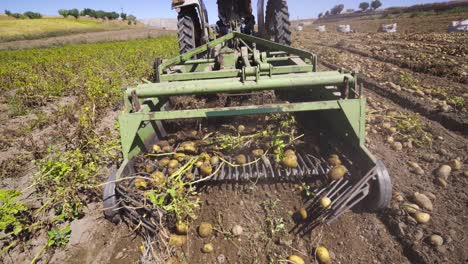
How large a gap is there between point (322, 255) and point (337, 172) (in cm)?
64

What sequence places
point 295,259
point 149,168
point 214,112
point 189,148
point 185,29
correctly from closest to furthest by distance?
point 295,259 < point 214,112 < point 149,168 < point 189,148 < point 185,29

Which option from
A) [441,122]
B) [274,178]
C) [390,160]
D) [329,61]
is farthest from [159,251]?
[329,61]

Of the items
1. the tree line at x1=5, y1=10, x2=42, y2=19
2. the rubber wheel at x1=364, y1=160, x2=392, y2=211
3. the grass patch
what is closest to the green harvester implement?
the rubber wheel at x1=364, y1=160, x2=392, y2=211

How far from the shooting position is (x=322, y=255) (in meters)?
1.87

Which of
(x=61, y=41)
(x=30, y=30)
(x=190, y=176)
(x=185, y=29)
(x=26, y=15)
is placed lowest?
(x=190, y=176)

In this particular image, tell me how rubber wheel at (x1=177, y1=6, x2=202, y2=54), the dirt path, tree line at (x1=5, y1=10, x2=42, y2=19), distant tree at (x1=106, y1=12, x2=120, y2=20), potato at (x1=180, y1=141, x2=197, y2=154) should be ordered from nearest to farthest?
potato at (x1=180, y1=141, x2=197, y2=154)
rubber wheel at (x1=177, y1=6, x2=202, y2=54)
the dirt path
tree line at (x1=5, y1=10, x2=42, y2=19)
distant tree at (x1=106, y1=12, x2=120, y2=20)

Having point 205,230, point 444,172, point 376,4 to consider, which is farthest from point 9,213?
point 376,4

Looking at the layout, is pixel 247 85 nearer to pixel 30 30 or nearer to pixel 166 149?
pixel 166 149

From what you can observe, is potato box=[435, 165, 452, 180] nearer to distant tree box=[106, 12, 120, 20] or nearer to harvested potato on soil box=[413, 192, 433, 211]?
harvested potato on soil box=[413, 192, 433, 211]

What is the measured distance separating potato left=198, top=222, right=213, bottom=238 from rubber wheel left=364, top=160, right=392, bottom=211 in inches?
47.8

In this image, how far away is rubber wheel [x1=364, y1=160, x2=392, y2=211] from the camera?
6.63 ft

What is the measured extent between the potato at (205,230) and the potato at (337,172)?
1011mm

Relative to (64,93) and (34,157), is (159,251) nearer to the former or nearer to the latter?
(34,157)

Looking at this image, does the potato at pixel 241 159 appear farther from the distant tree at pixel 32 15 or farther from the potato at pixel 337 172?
the distant tree at pixel 32 15
